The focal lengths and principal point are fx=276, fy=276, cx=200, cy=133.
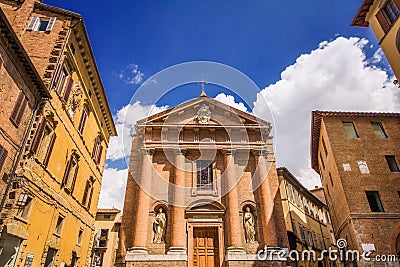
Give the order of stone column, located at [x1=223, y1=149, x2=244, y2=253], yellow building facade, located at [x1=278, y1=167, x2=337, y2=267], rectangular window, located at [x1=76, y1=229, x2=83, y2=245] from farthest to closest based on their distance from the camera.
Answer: yellow building facade, located at [x1=278, y1=167, x2=337, y2=267]
rectangular window, located at [x1=76, y1=229, x2=83, y2=245]
stone column, located at [x1=223, y1=149, x2=244, y2=253]

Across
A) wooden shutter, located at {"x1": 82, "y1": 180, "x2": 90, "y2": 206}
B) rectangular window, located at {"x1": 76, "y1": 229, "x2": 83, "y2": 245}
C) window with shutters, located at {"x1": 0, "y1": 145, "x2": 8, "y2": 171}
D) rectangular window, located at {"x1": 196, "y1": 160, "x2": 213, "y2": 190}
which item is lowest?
rectangular window, located at {"x1": 76, "y1": 229, "x2": 83, "y2": 245}

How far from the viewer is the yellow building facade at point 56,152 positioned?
12.3 m

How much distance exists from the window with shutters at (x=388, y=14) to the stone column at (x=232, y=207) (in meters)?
13.0

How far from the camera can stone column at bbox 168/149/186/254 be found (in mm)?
17594

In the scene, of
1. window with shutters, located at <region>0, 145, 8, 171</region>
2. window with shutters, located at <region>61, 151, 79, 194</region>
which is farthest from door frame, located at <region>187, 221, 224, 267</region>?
window with shutters, located at <region>0, 145, 8, 171</region>

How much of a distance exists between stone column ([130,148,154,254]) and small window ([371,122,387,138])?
1838 centimetres

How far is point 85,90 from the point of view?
1902 cm

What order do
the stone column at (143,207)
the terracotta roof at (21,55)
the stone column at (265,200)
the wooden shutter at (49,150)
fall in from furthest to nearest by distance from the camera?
the stone column at (265,200)
the stone column at (143,207)
the wooden shutter at (49,150)
the terracotta roof at (21,55)

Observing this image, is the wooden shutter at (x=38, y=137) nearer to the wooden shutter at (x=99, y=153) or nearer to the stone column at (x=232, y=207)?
the wooden shutter at (x=99, y=153)

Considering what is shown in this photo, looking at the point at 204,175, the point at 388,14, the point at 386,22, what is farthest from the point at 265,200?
the point at 388,14

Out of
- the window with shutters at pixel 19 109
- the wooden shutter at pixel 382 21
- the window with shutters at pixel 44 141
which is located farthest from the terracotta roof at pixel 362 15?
the window with shutters at pixel 19 109

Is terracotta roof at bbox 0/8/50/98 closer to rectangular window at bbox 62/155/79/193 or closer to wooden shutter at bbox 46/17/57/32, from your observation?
wooden shutter at bbox 46/17/57/32

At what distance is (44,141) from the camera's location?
13945mm

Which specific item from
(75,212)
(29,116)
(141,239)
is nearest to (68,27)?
(29,116)
